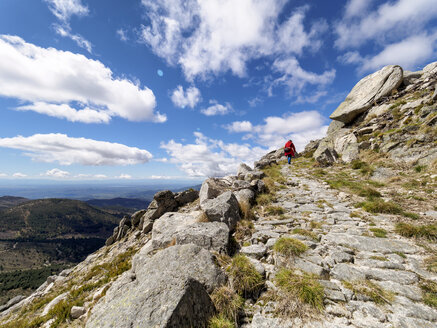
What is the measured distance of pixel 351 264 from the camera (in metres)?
5.39

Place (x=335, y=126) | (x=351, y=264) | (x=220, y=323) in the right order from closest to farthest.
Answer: (x=220, y=323), (x=351, y=264), (x=335, y=126)

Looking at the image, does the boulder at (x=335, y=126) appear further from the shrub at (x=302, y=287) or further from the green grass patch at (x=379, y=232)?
the shrub at (x=302, y=287)

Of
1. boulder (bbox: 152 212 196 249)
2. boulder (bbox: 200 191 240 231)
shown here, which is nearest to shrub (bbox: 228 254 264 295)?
boulder (bbox: 200 191 240 231)

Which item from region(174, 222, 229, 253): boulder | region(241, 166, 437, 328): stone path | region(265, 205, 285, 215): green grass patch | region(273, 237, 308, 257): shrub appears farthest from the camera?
region(265, 205, 285, 215): green grass patch

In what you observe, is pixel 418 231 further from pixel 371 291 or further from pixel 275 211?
pixel 275 211

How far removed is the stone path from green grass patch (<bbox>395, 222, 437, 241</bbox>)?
0.28 meters

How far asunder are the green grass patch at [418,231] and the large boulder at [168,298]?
7.04 meters

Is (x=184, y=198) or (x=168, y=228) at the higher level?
(x=184, y=198)

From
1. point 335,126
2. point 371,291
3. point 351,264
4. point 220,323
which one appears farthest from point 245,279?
point 335,126

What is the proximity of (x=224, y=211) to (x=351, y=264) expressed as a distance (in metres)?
5.09


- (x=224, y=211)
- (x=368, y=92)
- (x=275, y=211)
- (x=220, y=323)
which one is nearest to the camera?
(x=220, y=323)

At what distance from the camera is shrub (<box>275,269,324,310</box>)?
160 inches

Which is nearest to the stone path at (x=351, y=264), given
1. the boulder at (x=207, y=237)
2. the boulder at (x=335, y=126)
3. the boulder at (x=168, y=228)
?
the boulder at (x=207, y=237)

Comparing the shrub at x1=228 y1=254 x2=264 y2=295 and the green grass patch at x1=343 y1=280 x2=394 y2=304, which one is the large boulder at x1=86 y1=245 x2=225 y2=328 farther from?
the green grass patch at x1=343 y1=280 x2=394 y2=304
